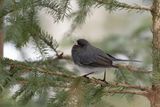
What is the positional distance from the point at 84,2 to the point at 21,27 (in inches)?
8.4

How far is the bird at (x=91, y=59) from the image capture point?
5.00 feet

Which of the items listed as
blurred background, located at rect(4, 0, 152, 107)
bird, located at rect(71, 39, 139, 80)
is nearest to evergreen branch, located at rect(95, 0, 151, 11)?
blurred background, located at rect(4, 0, 152, 107)

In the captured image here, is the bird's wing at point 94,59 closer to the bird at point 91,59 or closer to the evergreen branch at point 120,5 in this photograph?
the bird at point 91,59

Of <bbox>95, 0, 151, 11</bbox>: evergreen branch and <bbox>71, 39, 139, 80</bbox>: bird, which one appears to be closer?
<bbox>95, 0, 151, 11</bbox>: evergreen branch

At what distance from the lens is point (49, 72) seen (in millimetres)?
1393

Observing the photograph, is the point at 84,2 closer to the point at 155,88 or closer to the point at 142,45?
the point at 155,88

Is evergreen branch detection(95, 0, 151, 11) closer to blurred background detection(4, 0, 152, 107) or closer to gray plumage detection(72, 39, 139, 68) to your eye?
blurred background detection(4, 0, 152, 107)

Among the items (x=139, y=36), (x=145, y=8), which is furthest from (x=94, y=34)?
(x=145, y=8)

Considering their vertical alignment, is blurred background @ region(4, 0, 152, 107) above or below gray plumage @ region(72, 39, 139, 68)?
below

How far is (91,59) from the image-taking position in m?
1.60

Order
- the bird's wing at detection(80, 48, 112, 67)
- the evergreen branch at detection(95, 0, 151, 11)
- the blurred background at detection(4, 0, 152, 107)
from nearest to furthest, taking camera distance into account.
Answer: the evergreen branch at detection(95, 0, 151, 11), the bird's wing at detection(80, 48, 112, 67), the blurred background at detection(4, 0, 152, 107)

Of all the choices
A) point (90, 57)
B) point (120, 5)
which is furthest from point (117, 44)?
point (120, 5)

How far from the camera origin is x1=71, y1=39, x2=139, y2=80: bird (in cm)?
152

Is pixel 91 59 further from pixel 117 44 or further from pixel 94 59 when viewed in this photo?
pixel 117 44
